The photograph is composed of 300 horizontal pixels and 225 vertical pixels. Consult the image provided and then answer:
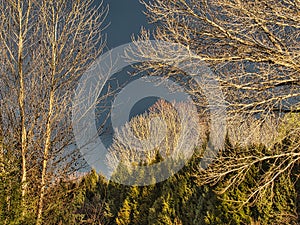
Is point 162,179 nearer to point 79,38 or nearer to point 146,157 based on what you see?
point 146,157

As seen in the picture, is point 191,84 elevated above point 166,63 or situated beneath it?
situated beneath

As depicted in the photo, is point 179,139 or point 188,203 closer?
point 188,203

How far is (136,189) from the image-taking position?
584 inches

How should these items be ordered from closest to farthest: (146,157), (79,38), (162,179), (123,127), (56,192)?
(56,192), (79,38), (162,179), (146,157), (123,127)

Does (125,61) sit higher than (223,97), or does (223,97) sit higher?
(125,61)

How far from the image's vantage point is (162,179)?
1453 cm

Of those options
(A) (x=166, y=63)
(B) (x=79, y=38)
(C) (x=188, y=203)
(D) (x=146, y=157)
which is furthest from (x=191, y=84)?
(D) (x=146, y=157)

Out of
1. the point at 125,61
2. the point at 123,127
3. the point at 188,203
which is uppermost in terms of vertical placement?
the point at 123,127

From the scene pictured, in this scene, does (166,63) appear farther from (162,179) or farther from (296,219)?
(162,179)

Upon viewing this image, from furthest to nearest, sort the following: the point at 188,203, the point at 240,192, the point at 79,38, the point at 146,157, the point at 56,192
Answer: the point at 146,157, the point at 188,203, the point at 240,192, the point at 79,38, the point at 56,192

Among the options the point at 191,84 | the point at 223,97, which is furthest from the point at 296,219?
the point at 191,84

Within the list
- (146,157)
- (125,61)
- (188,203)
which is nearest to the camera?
(125,61)

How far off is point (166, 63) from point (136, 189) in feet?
28.9

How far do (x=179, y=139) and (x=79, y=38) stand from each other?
14.9 meters
